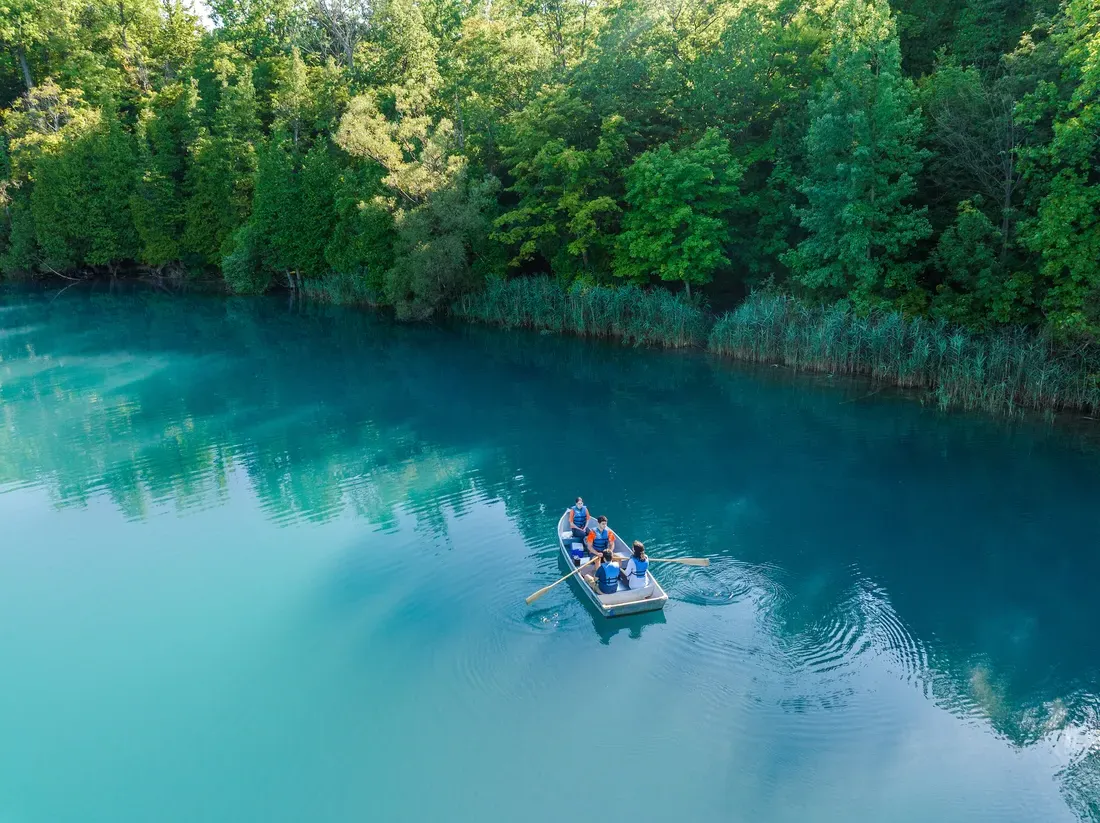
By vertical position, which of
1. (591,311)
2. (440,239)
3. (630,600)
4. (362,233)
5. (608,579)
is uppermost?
(362,233)

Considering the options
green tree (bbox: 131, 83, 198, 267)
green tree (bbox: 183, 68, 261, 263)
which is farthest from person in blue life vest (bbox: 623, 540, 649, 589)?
green tree (bbox: 131, 83, 198, 267)

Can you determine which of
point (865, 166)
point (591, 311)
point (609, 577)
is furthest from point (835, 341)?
point (609, 577)

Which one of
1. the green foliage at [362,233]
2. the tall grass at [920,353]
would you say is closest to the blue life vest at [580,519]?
the tall grass at [920,353]

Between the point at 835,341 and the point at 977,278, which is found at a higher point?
the point at 977,278

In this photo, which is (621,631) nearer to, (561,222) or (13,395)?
(561,222)

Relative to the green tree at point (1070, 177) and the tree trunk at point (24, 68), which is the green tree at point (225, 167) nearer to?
the tree trunk at point (24, 68)

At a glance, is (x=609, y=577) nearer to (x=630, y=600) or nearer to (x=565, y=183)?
(x=630, y=600)

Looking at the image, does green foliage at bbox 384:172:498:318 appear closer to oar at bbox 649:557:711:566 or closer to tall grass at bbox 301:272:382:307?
tall grass at bbox 301:272:382:307
